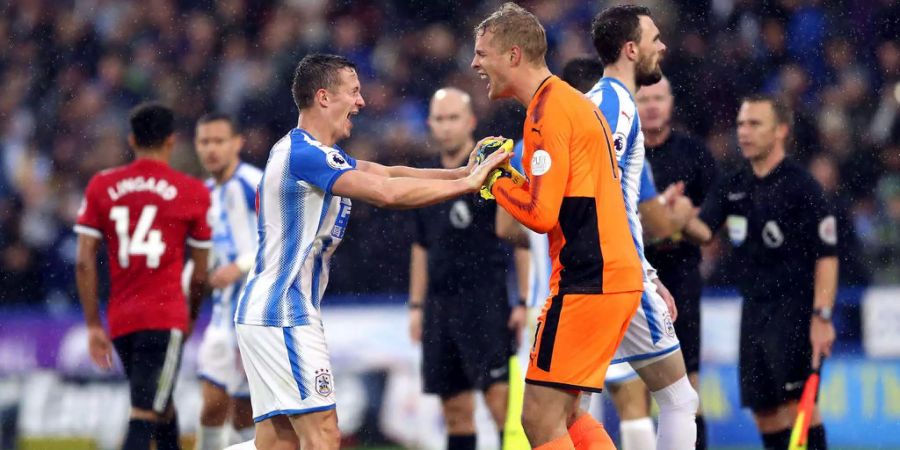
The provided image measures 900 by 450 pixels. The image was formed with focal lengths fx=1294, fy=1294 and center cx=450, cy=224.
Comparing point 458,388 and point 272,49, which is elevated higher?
point 272,49

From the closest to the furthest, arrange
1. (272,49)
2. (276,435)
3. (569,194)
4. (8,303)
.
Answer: (569,194) < (276,435) < (8,303) < (272,49)

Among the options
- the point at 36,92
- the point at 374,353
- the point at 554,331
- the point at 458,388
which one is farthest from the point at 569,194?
the point at 36,92

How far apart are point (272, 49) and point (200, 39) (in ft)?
2.88

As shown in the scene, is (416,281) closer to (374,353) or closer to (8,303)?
(374,353)

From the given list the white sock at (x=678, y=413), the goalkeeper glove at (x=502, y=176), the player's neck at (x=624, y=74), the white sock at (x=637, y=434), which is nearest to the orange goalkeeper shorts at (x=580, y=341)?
the goalkeeper glove at (x=502, y=176)

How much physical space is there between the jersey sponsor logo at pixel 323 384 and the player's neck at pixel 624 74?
72.8 inches

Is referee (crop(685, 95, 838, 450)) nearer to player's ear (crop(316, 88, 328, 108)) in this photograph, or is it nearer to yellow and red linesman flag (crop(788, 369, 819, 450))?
yellow and red linesman flag (crop(788, 369, 819, 450))

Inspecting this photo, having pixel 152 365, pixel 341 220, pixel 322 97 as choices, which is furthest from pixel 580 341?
pixel 152 365

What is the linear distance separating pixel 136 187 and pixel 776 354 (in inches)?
151

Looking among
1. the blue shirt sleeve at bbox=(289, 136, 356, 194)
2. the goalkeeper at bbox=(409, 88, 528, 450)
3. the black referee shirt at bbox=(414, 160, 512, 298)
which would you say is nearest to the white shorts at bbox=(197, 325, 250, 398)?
the goalkeeper at bbox=(409, 88, 528, 450)

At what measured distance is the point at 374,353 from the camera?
412 inches

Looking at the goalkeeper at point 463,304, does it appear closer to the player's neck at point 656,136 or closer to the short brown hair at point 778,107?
the player's neck at point 656,136

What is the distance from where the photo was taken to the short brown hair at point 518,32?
5.21 metres

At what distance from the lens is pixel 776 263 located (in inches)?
301
